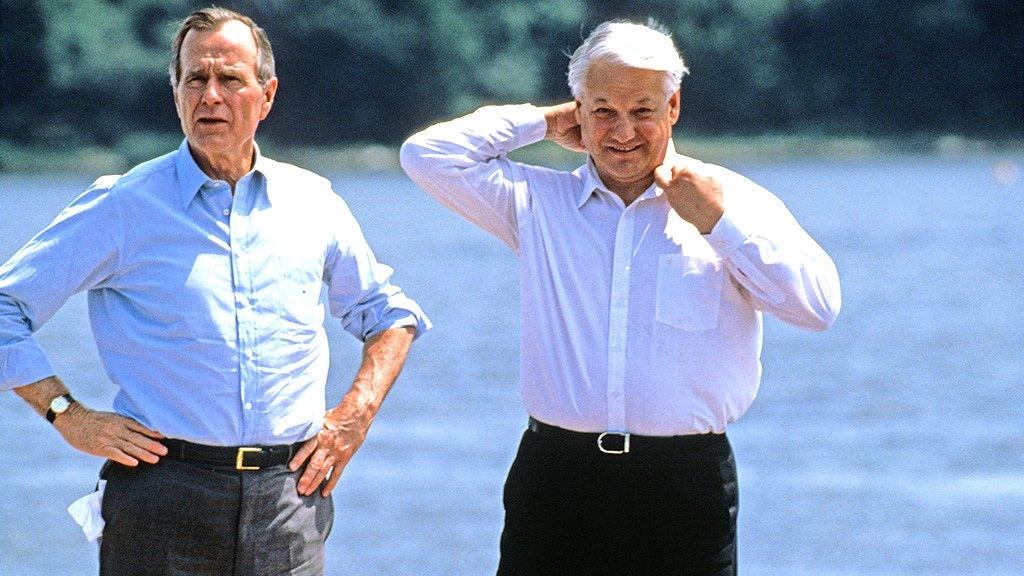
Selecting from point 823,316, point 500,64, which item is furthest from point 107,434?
point 500,64

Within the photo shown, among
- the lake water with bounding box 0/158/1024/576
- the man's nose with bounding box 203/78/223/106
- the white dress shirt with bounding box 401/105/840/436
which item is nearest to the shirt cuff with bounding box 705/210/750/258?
the white dress shirt with bounding box 401/105/840/436

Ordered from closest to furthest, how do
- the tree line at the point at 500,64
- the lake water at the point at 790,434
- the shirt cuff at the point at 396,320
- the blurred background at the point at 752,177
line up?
the shirt cuff at the point at 396,320 → the lake water at the point at 790,434 → the blurred background at the point at 752,177 → the tree line at the point at 500,64

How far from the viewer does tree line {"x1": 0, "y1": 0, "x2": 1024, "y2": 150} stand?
49.2m

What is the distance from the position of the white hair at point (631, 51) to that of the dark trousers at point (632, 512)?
0.75 m

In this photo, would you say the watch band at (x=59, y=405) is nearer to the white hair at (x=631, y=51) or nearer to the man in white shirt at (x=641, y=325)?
the man in white shirt at (x=641, y=325)

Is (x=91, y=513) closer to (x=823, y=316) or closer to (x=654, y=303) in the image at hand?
(x=654, y=303)

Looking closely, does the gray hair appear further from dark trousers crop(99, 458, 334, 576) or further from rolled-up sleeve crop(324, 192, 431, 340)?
dark trousers crop(99, 458, 334, 576)

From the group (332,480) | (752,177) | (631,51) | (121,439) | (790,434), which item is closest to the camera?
(121,439)

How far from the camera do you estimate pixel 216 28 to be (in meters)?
3.43

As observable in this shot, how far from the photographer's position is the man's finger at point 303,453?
346 cm

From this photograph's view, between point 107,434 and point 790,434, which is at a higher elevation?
point 790,434

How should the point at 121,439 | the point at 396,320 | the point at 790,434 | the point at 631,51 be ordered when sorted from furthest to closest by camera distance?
the point at 790,434 → the point at 396,320 → the point at 631,51 → the point at 121,439

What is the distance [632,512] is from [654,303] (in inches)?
16.9

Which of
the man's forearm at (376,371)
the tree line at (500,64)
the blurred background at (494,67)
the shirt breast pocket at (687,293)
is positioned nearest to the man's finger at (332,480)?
the man's forearm at (376,371)
